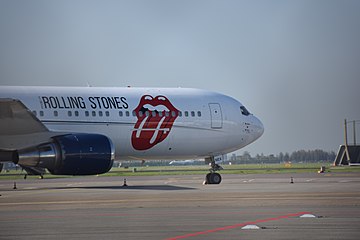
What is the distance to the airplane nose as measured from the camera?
37781 mm

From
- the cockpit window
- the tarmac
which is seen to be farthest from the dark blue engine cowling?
the cockpit window

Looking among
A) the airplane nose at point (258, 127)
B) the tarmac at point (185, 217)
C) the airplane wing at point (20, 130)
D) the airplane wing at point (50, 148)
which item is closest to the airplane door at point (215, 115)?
the airplane nose at point (258, 127)

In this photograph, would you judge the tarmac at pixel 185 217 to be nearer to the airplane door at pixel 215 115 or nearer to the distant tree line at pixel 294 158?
the airplane door at pixel 215 115

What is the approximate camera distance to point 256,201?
2159 cm

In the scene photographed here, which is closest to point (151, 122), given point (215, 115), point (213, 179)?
point (215, 115)

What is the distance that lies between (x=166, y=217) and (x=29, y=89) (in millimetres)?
→ 16622

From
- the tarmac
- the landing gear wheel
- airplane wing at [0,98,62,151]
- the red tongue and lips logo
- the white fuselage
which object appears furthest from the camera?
the landing gear wheel

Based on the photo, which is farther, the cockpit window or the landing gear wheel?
the cockpit window

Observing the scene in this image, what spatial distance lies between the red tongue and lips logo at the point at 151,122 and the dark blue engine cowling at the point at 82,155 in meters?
6.27

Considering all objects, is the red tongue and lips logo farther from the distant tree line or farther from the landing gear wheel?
the distant tree line

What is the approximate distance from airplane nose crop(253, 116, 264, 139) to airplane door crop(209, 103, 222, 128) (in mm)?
2480

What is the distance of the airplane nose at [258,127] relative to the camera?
124 feet

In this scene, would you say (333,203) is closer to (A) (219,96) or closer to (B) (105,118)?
(B) (105,118)

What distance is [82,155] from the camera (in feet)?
86.7
